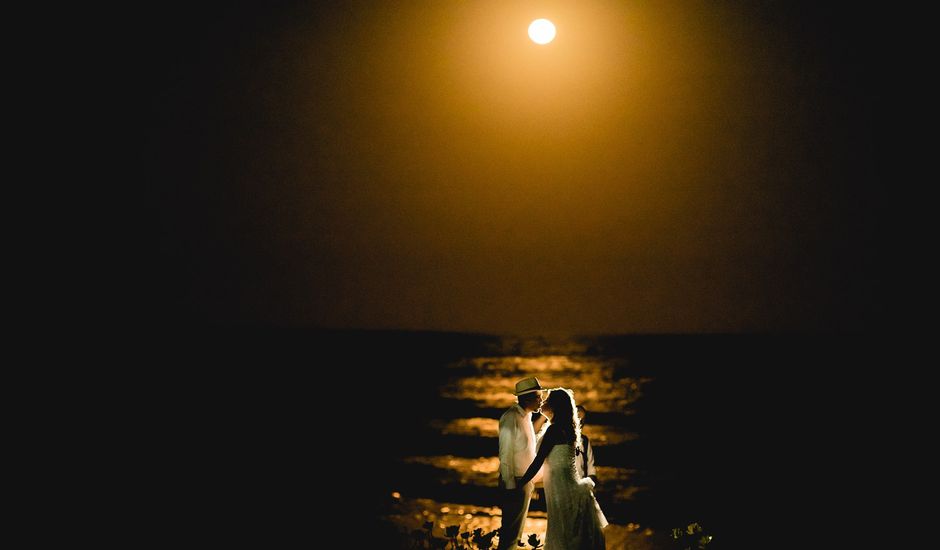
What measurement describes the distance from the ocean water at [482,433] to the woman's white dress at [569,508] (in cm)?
158

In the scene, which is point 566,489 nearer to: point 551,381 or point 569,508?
point 569,508

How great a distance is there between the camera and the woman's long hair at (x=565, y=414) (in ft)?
15.1

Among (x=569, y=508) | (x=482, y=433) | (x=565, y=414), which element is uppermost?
(x=482, y=433)

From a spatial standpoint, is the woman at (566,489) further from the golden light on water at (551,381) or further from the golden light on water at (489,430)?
the golden light on water at (551,381)

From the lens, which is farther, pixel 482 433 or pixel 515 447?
pixel 482 433

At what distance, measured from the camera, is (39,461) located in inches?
335

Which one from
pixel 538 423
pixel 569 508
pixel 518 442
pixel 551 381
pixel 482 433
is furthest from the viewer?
pixel 551 381

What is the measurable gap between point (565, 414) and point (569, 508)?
67 centimetres

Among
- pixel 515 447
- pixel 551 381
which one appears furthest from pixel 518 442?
pixel 551 381

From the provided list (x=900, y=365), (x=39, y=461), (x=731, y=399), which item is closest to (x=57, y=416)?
(x=39, y=461)

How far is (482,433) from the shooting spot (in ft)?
32.9

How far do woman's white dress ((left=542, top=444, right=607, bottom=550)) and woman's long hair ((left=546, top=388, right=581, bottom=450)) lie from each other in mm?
91

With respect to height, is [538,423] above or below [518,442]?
above

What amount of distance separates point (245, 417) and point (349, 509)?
525cm
